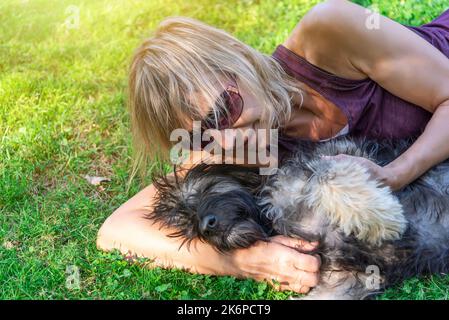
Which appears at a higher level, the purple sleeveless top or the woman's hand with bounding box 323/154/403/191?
the purple sleeveless top

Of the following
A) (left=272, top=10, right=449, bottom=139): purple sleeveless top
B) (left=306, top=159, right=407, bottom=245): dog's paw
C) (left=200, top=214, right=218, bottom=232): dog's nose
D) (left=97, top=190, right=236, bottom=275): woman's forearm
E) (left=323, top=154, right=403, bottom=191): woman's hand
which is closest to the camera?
(left=306, top=159, right=407, bottom=245): dog's paw

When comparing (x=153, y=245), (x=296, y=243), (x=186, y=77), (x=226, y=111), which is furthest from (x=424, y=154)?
(x=153, y=245)

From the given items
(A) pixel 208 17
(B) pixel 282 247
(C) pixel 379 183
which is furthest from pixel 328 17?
(A) pixel 208 17

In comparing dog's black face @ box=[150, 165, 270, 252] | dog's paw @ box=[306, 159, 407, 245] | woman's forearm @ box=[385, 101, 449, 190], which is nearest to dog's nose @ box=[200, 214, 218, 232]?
dog's black face @ box=[150, 165, 270, 252]

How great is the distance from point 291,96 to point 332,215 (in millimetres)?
922

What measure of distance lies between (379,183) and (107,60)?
3505mm

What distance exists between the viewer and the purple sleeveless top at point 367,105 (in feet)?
11.6

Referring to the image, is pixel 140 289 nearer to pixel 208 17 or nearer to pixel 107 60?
pixel 107 60

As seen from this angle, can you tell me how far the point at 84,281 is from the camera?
10.6 ft

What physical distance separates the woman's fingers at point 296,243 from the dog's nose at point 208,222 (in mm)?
364

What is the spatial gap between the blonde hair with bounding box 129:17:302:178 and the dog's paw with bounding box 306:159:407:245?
563mm

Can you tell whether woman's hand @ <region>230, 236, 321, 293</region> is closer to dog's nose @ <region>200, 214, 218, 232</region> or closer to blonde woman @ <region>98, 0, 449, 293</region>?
Result: blonde woman @ <region>98, 0, 449, 293</region>

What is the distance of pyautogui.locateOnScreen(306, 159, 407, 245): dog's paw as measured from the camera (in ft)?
9.20

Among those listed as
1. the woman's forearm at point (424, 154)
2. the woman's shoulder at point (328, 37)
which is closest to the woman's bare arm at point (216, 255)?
the woman's forearm at point (424, 154)
